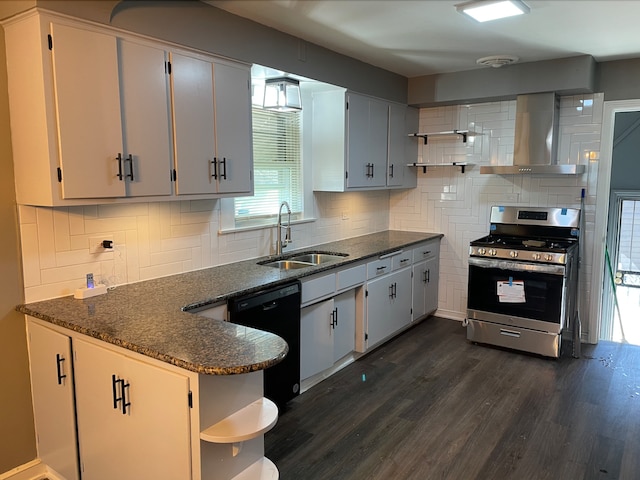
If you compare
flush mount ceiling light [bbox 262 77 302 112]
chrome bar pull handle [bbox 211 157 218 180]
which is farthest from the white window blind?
chrome bar pull handle [bbox 211 157 218 180]

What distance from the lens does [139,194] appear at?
8.18 ft

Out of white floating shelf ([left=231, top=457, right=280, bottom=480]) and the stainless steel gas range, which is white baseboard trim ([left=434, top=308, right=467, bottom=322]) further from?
white floating shelf ([left=231, top=457, right=280, bottom=480])

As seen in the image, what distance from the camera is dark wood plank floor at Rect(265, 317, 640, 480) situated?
2.61 m

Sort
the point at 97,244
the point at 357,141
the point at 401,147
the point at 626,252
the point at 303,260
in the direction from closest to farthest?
1. the point at 97,244
2. the point at 303,260
3. the point at 357,141
4. the point at 401,147
5. the point at 626,252

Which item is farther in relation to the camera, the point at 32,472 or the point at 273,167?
the point at 273,167

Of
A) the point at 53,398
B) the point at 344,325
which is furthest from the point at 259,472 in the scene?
the point at 344,325

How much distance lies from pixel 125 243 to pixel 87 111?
834mm

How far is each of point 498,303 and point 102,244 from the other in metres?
3.27

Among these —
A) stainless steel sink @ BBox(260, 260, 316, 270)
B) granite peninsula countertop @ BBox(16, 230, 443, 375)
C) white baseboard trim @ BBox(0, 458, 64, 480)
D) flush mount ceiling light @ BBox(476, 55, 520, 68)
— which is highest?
flush mount ceiling light @ BBox(476, 55, 520, 68)

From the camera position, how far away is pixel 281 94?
3.23 meters

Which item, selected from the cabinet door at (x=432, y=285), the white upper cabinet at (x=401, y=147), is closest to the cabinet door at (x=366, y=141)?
the white upper cabinet at (x=401, y=147)

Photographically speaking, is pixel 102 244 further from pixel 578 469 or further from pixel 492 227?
pixel 492 227

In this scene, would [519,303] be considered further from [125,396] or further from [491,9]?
[125,396]

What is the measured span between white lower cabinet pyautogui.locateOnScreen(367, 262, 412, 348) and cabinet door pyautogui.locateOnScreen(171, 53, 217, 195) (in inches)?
67.8
